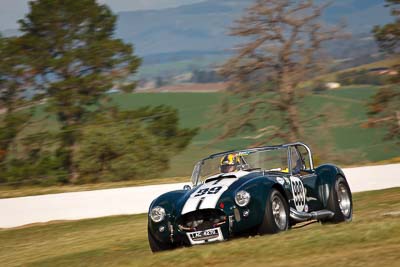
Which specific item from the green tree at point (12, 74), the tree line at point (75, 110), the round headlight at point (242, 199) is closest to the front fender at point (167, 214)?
the round headlight at point (242, 199)

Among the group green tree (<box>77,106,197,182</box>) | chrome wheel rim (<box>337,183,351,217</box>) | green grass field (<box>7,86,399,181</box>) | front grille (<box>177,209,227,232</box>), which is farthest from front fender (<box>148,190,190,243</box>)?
green tree (<box>77,106,197,182</box>)

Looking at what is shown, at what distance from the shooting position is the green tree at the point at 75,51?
40.2m

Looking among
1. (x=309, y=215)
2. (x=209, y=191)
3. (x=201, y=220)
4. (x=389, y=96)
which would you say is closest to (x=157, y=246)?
(x=201, y=220)

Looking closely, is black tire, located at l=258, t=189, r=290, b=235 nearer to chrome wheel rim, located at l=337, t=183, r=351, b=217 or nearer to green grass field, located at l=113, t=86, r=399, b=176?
chrome wheel rim, located at l=337, t=183, r=351, b=217

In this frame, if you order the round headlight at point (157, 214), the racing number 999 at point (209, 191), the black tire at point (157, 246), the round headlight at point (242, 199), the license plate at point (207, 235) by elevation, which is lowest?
the black tire at point (157, 246)

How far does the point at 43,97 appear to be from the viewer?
132 ft

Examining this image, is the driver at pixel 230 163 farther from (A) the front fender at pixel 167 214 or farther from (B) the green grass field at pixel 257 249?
(B) the green grass field at pixel 257 249

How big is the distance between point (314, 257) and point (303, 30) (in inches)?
1021

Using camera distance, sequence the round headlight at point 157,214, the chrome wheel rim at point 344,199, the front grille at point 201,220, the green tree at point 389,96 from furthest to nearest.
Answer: the green tree at point 389,96
the chrome wheel rim at point 344,199
the round headlight at point 157,214
the front grille at point 201,220

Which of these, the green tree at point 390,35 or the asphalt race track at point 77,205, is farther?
the green tree at point 390,35

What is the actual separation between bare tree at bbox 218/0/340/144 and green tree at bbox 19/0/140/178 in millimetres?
7344

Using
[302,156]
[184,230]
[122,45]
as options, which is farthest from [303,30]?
[184,230]

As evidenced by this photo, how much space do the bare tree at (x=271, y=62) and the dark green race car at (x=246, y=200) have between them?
19385mm

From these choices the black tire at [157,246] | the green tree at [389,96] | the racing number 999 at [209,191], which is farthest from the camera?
the green tree at [389,96]
